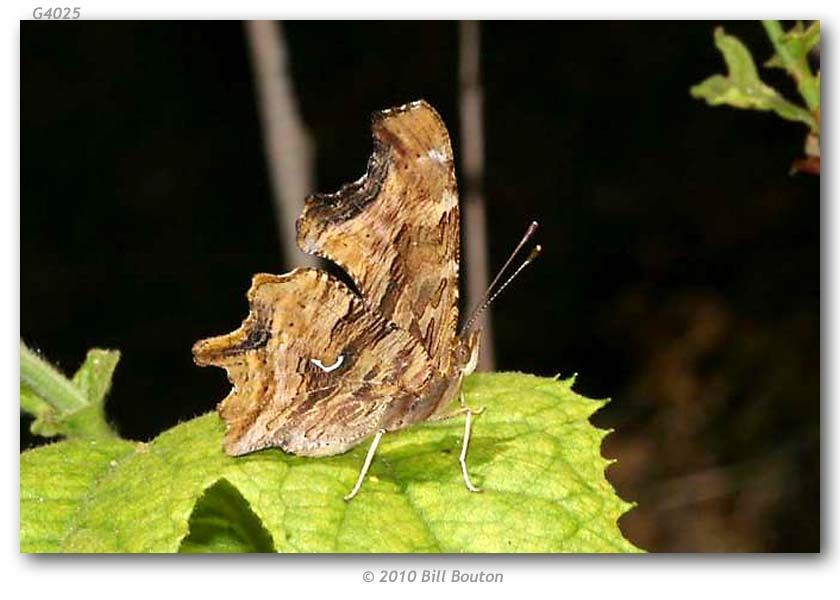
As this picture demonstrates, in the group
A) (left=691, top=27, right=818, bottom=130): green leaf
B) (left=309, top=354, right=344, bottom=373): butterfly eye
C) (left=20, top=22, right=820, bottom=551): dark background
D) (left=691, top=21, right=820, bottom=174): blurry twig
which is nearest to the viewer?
(left=309, top=354, right=344, bottom=373): butterfly eye

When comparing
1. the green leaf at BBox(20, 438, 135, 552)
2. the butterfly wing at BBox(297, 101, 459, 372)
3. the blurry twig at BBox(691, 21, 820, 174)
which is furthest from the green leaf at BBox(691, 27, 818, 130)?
the green leaf at BBox(20, 438, 135, 552)

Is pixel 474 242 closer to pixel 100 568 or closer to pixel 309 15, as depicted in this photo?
pixel 309 15

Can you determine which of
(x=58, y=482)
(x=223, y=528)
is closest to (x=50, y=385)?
(x=58, y=482)

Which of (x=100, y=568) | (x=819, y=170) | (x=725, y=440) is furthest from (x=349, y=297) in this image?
(x=725, y=440)

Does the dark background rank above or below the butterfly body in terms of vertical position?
above

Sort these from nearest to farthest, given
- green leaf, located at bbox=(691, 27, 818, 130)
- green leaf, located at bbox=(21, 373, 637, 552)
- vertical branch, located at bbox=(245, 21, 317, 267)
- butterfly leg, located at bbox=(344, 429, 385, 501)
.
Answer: green leaf, located at bbox=(21, 373, 637, 552), butterfly leg, located at bbox=(344, 429, 385, 501), green leaf, located at bbox=(691, 27, 818, 130), vertical branch, located at bbox=(245, 21, 317, 267)

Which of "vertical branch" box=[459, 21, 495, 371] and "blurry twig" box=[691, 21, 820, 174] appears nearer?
"blurry twig" box=[691, 21, 820, 174]

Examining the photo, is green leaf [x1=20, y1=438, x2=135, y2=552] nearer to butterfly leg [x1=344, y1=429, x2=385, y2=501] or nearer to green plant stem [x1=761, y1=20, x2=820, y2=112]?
butterfly leg [x1=344, y1=429, x2=385, y2=501]
